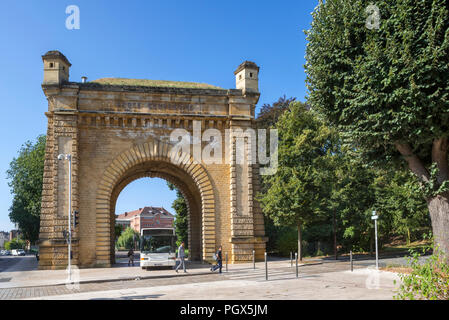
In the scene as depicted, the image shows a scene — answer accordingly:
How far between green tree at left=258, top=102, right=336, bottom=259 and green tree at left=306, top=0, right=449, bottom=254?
8.56 metres

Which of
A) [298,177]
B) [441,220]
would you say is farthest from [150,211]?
[441,220]

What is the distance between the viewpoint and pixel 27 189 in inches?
1825

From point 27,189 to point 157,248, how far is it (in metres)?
27.5

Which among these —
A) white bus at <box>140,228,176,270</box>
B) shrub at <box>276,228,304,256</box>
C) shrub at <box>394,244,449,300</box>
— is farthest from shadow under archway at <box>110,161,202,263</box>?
shrub at <box>394,244,449,300</box>

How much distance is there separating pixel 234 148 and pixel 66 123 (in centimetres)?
1052

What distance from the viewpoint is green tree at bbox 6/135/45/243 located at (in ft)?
149

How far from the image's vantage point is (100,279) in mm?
18828

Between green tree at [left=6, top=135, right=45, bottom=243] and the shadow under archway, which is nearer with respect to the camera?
the shadow under archway

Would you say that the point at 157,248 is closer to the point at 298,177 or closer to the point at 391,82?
the point at 298,177

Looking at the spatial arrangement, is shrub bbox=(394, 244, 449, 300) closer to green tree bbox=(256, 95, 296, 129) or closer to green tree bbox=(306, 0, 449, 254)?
green tree bbox=(306, 0, 449, 254)

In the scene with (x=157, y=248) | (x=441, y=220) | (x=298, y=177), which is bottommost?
(x=157, y=248)

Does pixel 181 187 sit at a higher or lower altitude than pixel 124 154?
lower

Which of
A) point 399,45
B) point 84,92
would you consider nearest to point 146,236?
point 84,92

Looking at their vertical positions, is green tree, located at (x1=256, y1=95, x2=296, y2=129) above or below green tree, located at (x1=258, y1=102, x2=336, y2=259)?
above
